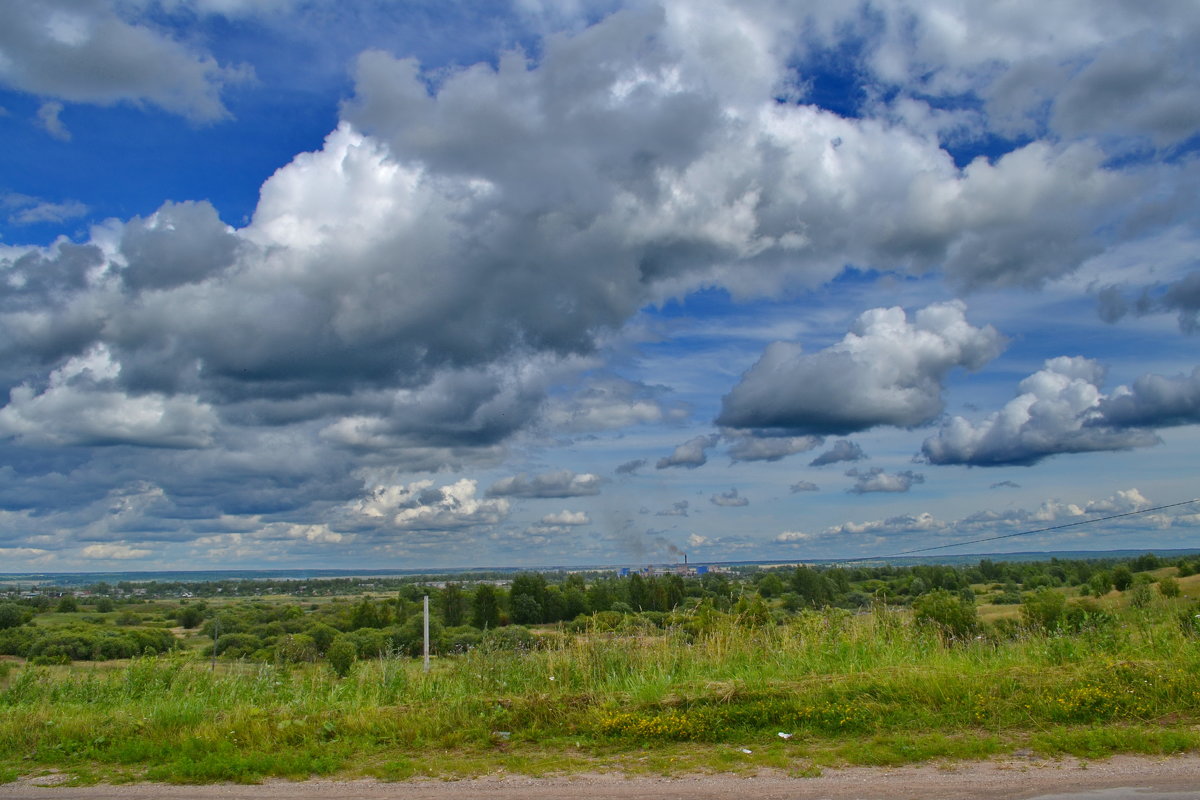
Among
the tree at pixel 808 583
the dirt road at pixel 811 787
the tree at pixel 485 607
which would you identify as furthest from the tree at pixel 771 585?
the dirt road at pixel 811 787

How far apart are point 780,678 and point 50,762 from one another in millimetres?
9126

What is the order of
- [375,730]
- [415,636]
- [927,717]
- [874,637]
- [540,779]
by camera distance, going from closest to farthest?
[540,779]
[927,717]
[375,730]
[874,637]
[415,636]

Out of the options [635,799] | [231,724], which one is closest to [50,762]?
[231,724]

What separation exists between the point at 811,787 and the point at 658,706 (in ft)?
9.33

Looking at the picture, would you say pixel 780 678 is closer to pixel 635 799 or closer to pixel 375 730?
pixel 635 799

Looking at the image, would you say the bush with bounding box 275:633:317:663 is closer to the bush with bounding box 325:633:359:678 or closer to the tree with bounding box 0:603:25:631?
the bush with bounding box 325:633:359:678

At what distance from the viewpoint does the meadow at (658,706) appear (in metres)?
8.61

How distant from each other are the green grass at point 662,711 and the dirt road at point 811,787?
Result: 314 mm

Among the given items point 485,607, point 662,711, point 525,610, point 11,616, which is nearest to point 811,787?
point 662,711

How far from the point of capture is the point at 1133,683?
935 centimetres

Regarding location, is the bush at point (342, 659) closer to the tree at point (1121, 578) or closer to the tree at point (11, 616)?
the tree at point (11, 616)

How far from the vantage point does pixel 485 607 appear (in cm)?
7294

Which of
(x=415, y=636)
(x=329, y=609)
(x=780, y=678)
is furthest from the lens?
(x=329, y=609)

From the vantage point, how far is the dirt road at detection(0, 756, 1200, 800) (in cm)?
702
